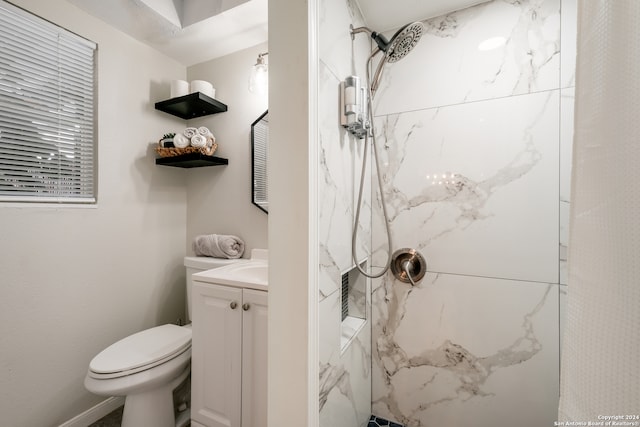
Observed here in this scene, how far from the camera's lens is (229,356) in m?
1.11

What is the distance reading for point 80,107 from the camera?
4.58ft

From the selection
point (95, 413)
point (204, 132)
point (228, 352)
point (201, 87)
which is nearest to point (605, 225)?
point (228, 352)

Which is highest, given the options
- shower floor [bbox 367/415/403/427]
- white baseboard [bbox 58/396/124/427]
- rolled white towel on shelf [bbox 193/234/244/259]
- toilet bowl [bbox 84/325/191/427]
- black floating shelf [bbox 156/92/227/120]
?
black floating shelf [bbox 156/92/227/120]

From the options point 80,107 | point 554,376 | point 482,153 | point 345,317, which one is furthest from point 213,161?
point 554,376

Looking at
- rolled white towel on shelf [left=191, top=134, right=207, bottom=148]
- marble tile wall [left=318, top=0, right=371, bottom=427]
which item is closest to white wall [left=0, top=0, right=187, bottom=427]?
rolled white towel on shelf [left=191, top=134, right=207, bottom=148]

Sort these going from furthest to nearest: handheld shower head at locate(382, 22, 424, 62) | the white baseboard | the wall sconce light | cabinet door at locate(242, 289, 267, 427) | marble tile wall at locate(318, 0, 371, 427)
Result: the wall sconce light → the white baseboard → cabinet door at locate(242, 289, 267, 427) → handheld shower head at locate(382, 22, 424, 62) → marble tile wall at locate(318, 0, 371, 427)

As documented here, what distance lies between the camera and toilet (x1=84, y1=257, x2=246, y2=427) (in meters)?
1.09

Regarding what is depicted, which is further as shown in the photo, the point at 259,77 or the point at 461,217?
the point at 259,77

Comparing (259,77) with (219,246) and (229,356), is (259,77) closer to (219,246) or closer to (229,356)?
(219,246)

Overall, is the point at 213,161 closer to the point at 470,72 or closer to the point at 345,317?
the point at 345,317

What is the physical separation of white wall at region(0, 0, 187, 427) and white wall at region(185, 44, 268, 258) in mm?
224

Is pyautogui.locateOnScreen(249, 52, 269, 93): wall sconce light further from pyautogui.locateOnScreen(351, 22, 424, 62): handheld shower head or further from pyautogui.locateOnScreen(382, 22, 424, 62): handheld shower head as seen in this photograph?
pyautogui.locateOnScreen(382, 22, 424, 62): handheld shower head

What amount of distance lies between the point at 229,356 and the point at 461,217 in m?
1.21

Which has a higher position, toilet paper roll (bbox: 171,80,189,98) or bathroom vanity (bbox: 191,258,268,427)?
toilet paper roll (bbox: 171,80,189,98)
